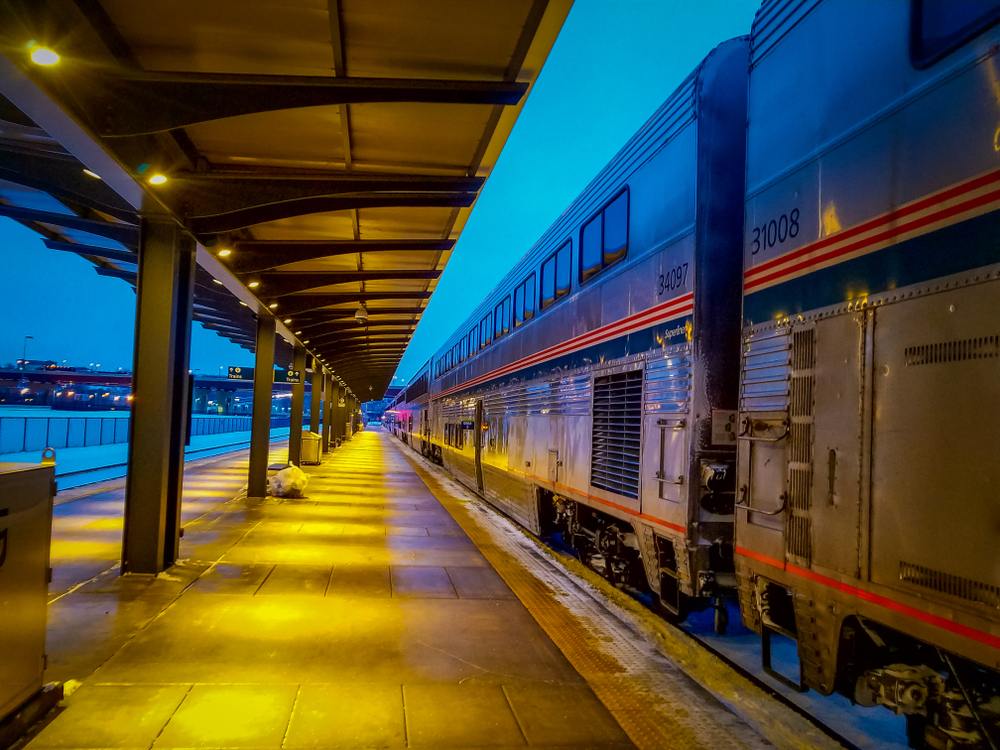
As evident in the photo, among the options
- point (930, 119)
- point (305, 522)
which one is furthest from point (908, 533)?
point (305, 522)

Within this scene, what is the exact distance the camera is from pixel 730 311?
4969 millimetres

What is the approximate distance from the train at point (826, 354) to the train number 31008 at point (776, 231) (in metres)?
0.01

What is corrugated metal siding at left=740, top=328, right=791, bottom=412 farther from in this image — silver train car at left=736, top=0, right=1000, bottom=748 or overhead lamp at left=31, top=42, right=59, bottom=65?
overhead lamp at left=31, top=42, right=59, bottom=65

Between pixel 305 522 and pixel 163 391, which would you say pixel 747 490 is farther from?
pixel 305 522

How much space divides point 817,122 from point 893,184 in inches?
32.0

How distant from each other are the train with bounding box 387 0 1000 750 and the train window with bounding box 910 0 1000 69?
0.04ft

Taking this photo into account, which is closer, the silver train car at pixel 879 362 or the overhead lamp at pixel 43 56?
the silver train car at pixel 879 362

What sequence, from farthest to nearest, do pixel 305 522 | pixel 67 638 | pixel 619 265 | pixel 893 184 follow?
pixel 305 522
pixel 619 265
pixel 67 638
pixel 893 184

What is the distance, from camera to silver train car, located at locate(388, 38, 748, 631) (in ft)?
15.7

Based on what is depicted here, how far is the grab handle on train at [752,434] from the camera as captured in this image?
381 cm

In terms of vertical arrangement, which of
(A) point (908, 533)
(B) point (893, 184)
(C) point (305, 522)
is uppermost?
(B) point (893, 184)

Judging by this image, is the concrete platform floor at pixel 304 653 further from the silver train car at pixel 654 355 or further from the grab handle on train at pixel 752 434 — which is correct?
the grab handle on train at pixel 752 434

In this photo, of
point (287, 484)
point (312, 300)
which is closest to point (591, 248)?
point (312, 300)

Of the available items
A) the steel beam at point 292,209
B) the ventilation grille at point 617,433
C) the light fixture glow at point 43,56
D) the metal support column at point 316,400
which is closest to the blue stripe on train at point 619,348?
the ventilation grille at point 617,433
